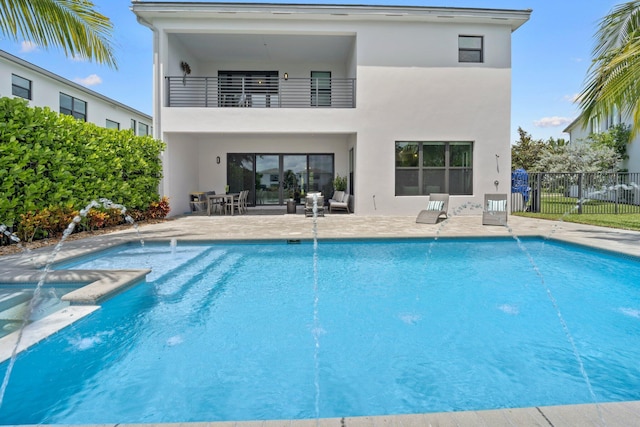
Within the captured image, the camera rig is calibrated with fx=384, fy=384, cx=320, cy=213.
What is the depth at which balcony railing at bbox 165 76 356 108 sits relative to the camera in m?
15.4

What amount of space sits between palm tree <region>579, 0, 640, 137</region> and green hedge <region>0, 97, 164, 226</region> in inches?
457

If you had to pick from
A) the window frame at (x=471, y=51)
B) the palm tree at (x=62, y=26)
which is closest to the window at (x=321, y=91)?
the window frame at (x=471, y=51)

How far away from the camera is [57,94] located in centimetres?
1944

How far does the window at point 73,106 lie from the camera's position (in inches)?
785

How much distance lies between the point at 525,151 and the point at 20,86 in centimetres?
3633

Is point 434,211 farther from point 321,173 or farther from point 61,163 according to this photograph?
point 61,163

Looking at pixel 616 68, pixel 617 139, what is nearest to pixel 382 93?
pixel 616 68

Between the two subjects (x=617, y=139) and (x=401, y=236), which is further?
(x=617, y=139)

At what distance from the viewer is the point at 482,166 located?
580 inches

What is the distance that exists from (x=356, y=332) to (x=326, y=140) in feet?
46.3

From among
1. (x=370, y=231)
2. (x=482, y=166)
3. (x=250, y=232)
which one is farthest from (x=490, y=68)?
(x=250, y=232)

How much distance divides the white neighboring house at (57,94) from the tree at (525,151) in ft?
101

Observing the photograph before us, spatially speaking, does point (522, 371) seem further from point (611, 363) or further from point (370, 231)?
point (370, 231)

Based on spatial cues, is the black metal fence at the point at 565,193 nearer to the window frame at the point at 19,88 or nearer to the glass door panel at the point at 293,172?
the glass door panel at the point at 293,172
